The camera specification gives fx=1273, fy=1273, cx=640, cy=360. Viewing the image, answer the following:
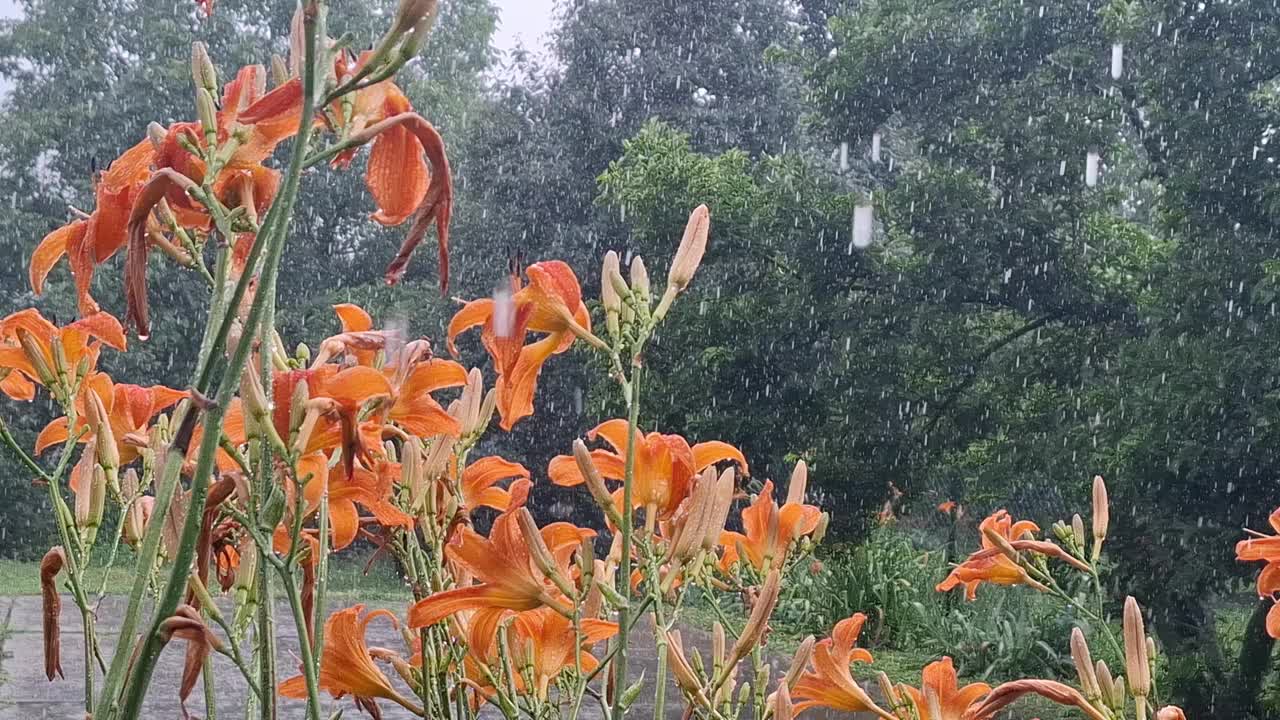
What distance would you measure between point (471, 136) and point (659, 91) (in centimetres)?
Answer: 177

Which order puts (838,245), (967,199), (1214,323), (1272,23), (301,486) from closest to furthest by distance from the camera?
(301,486), (1214,323), (1272,23), (967,199), (838,245)

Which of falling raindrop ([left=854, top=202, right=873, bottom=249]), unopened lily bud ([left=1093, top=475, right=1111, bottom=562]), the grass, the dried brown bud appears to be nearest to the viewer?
the dried brown bud

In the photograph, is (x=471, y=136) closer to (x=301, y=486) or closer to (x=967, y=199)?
(x=967, y=199)

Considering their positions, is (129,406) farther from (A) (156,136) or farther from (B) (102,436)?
(A) (156,136)

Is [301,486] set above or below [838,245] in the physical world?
Result: below

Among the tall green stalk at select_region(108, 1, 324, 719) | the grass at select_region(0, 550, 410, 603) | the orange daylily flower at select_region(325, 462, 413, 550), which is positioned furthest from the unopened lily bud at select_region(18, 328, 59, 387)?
the grass at select_region(0, 550, 410, 603)

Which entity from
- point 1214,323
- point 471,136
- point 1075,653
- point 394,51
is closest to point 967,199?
point 1214,323

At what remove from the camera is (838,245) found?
20.3 feet

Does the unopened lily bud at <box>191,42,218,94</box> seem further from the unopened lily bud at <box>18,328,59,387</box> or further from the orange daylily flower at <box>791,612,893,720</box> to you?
the orange daylily flower at <box>791,612,893,720</box>

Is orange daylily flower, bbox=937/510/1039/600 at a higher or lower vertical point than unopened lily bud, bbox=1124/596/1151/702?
higher

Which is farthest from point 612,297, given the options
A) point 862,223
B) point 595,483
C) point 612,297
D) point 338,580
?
point 338,580

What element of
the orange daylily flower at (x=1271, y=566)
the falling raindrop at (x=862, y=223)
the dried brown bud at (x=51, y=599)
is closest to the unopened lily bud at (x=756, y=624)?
the dried brown bud at (x=51, y=599)

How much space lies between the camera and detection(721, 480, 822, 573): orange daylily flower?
1.10 metres

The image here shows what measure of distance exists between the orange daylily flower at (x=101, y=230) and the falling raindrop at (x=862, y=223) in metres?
5.49
